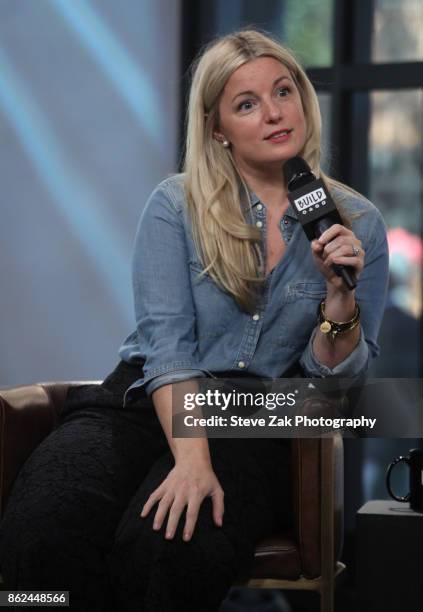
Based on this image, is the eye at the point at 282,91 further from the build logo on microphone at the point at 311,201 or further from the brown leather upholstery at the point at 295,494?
the brown leather upholstery at the point at 295,494

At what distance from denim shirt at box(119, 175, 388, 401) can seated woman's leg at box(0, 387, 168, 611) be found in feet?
0.49

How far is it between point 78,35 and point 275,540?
236 centimetres

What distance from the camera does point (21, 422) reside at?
2.21m

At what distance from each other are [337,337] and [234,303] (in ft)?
0.77

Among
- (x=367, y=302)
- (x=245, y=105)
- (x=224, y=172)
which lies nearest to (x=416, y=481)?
(x=367, y=302)

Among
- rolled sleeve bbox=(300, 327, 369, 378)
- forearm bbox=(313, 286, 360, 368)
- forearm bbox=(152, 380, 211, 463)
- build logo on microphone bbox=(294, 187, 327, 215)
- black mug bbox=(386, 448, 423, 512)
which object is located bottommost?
black mug bbox=(386, 448, 423, 512)

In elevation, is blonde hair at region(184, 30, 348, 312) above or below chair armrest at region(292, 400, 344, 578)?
above

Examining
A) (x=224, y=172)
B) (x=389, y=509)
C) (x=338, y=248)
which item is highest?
(x=224, y=172)

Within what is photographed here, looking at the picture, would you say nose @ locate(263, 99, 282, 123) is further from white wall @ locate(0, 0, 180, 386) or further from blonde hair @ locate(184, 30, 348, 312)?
white wall @ locate(0, 0, 180, 386)

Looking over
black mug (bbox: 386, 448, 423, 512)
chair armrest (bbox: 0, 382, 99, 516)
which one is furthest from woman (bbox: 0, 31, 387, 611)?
black mug (bbox: 386, 448, 423, 512)

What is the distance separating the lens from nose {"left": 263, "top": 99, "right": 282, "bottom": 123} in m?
2.02

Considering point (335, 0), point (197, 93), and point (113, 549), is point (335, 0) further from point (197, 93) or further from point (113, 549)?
point (113, 549)

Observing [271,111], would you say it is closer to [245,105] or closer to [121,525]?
[245,105]

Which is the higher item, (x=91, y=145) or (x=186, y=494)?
(x=91, y=145)
